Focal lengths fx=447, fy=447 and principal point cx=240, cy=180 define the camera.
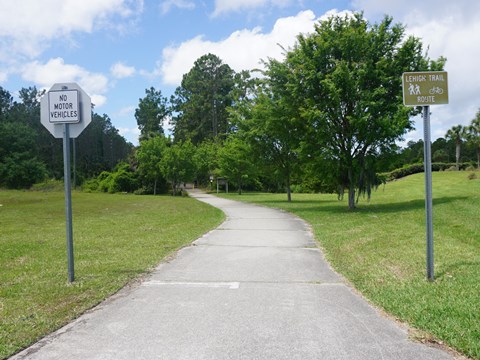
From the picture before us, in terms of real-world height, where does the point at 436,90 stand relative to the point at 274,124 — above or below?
below

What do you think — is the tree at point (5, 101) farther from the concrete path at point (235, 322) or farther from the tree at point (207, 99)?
the concrete path at point (235, 322)

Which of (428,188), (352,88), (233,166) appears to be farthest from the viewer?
(233,166)

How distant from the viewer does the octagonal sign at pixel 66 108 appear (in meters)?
6.63

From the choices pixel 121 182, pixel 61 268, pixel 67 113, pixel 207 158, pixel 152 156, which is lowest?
pixel 61 268

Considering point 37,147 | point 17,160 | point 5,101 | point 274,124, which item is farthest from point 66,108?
point 5,101

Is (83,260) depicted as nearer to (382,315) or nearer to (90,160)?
(382,315)

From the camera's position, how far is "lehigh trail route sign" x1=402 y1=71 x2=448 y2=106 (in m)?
6.29

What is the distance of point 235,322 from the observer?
480cm

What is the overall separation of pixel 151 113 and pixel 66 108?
8400cm

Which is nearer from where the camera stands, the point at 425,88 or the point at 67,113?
the point at 425,88

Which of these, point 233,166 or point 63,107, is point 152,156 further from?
point 63,107

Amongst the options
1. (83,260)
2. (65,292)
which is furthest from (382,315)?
Result: (83,260)

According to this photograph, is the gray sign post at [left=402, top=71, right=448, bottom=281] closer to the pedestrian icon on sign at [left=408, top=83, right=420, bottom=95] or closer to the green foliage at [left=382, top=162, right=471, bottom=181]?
the pedestrian icon on sign at [left=408, top=83, right=420, bottom=95]

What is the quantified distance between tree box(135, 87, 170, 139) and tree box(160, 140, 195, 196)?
34.4 m
